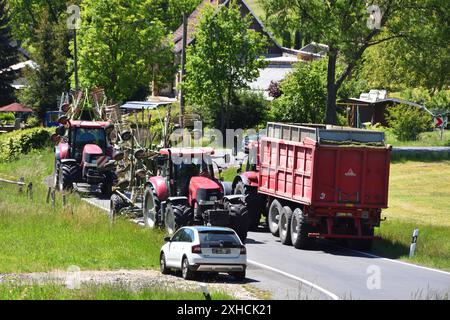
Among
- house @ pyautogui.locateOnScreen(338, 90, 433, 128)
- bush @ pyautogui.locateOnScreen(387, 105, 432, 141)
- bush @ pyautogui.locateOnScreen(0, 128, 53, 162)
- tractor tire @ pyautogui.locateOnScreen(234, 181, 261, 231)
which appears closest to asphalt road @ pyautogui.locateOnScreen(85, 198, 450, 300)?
tractor tire @ pyautogui.locateOnScreen(234, 181, 261, 231)

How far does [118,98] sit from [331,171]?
153 feet

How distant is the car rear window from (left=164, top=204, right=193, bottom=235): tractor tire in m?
5.55

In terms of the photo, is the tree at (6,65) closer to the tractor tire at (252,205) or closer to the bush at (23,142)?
the bush at (23,142)

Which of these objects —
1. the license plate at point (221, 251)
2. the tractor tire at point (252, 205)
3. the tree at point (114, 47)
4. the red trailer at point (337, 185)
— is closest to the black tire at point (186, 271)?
the license plate at point (221, 251)

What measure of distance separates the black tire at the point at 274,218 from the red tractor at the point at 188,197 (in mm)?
2321

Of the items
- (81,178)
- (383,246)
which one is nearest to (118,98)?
(81,178)

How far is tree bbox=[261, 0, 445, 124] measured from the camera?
180ft

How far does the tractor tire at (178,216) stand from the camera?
30.0 metres

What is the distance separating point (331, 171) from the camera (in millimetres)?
30891

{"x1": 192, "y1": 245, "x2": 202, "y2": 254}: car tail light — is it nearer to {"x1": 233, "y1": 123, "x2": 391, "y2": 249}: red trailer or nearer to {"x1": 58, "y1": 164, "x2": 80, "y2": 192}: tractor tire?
{"x1": 233, "y1": 123, "x2": 391, "y2": 249}: red trailer

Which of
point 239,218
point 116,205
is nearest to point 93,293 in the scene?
point 239,218

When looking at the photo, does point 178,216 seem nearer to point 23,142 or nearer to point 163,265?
point 163,265

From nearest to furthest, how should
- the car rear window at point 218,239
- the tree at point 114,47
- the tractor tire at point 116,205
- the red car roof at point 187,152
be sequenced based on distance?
1. the car rear window at point 218,239
2. the red car roof at point 187,152
3. the tractor tire at point 116,205
4. the tree at point 114,47
